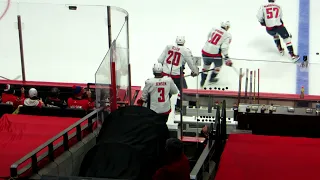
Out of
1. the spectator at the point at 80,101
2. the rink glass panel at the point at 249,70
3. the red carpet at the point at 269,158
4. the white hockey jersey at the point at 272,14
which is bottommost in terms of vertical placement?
the red carpet at the point at 269,158

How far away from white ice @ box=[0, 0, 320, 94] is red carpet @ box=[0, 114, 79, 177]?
1501 mm

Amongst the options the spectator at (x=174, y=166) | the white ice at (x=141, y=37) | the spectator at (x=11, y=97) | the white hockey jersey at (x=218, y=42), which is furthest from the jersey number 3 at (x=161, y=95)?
the spectator at (x=174, y=166)

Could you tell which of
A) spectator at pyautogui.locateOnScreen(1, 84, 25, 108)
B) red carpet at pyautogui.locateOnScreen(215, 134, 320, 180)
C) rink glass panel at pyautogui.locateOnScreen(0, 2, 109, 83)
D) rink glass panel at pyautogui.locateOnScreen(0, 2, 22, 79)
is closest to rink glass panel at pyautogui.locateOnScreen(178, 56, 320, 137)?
red carpet at pyautogui.locateOnScreen(215, 134, 320, 180)

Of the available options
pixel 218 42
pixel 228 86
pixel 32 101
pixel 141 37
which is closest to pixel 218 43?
pixel 218 42

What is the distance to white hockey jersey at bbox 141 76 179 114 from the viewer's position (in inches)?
238

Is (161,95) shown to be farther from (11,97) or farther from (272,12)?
(272,12)

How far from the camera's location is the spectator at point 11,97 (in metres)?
5.83

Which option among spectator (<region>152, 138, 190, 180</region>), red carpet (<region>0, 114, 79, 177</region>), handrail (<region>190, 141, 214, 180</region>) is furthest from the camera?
red carpet (<region>0, 114, 79, 177</region>)

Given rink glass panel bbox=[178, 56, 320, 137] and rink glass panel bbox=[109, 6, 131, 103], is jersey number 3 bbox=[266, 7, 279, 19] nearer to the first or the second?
rink glass panel bbox=[178, 56, 320, 137]

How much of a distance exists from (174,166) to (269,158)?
807 mm

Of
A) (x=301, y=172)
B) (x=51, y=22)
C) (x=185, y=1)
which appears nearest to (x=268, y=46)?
(x=185, y=1)

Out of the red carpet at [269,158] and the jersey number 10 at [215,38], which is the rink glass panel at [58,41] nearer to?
the jersey number 10 at [215,38]

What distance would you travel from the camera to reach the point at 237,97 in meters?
5.78

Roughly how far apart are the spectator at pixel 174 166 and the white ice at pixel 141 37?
84.5 inches
